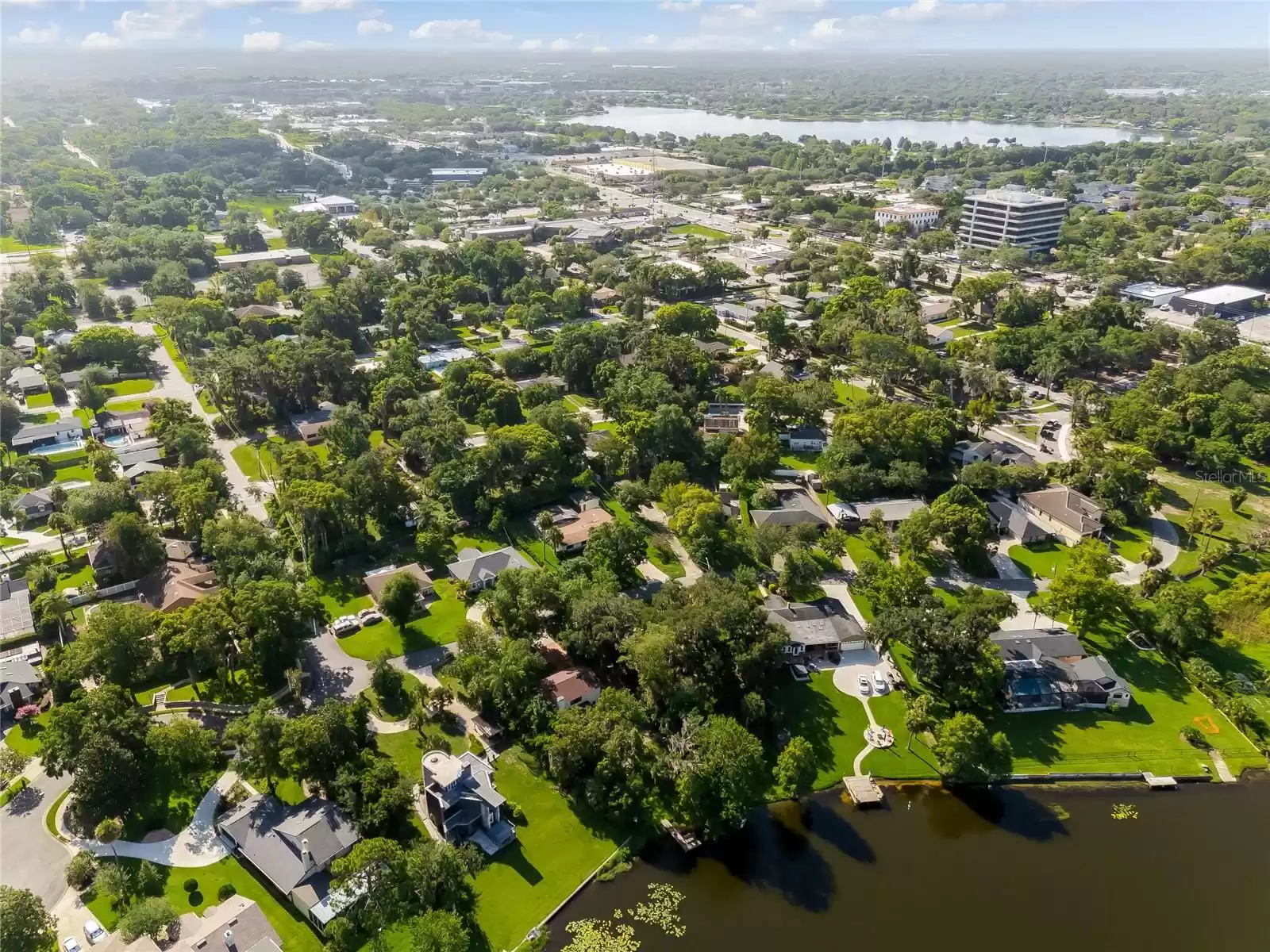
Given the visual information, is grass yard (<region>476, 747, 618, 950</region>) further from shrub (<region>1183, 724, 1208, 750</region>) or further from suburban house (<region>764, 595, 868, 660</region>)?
shrub (<region>1183, 724, 1208, 750</region>)

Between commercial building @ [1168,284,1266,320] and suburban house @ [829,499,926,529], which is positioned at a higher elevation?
commercial building @ [1168,284,1266,320]

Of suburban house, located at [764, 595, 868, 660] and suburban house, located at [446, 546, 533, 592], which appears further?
suburban house, located at [446, 546, 533, 592]

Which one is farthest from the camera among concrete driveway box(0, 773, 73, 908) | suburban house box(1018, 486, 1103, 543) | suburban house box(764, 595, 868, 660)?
suburban house box(1018, 486, 1103, 543)

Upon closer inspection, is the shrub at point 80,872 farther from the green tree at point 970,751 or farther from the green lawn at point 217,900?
the green tree at point 970,751

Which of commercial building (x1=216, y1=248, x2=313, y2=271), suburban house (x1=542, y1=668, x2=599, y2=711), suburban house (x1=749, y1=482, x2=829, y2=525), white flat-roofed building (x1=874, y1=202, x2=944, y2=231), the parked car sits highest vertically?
white flat-roofed building (x1=874, y1=202, x2=944, y2=231)

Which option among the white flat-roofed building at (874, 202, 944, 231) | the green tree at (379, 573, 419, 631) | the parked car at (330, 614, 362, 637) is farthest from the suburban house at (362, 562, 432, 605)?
the white flat-roofed building at (874, 202, 944, 231)

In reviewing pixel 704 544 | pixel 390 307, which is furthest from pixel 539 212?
pixel 704 544

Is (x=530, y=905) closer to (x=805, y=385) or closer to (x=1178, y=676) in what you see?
(x=1178, y=676)
